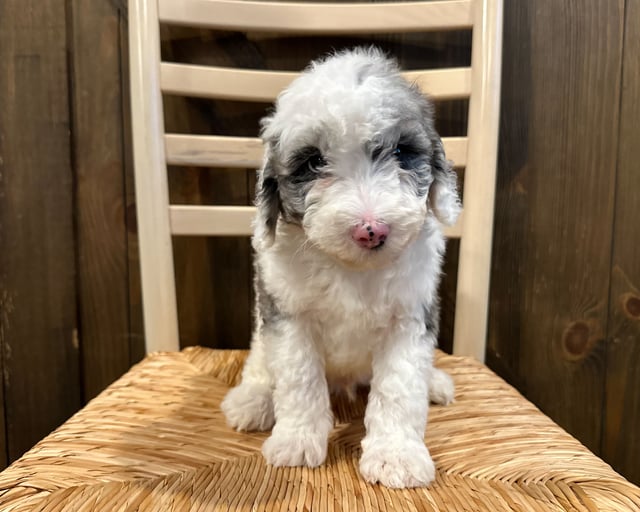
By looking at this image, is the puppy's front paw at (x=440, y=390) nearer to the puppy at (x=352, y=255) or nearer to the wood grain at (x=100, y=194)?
the puppy at (x=352, y=255)

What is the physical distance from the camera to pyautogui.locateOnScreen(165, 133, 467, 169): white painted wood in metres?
1.05

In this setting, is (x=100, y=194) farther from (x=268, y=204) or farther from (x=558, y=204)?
(x=558, y=204)

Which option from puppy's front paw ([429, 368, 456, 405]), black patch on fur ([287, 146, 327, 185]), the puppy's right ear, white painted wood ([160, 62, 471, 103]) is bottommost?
puppy's front paw ([429, 368, 456, 405])

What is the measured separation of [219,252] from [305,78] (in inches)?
26.1

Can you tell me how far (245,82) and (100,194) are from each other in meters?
0.47

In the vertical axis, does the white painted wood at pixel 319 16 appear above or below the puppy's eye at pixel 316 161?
above

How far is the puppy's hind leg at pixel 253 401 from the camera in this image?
2.76 feet

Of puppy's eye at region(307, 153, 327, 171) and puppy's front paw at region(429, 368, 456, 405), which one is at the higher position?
puppy's eye at region(307, 153, 327, 171)

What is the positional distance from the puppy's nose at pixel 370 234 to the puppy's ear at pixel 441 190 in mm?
157

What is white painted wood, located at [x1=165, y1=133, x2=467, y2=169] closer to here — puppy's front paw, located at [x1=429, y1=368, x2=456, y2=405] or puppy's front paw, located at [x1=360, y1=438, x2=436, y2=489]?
puppy's front paw, located at [x1=429, y1=368, x2=456, y2=405]

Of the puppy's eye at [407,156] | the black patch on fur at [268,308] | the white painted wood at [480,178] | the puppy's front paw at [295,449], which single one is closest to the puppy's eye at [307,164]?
the puppy's eye at [407,156]

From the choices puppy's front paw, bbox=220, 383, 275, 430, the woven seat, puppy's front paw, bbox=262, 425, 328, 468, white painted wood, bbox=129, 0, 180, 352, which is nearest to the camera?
the woven seat

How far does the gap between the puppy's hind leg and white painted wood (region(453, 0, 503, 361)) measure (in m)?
0.42

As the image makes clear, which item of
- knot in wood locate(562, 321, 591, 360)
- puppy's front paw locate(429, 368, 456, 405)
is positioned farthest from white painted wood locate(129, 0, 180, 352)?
knot in wood locate(562, 321, 591, 360)
